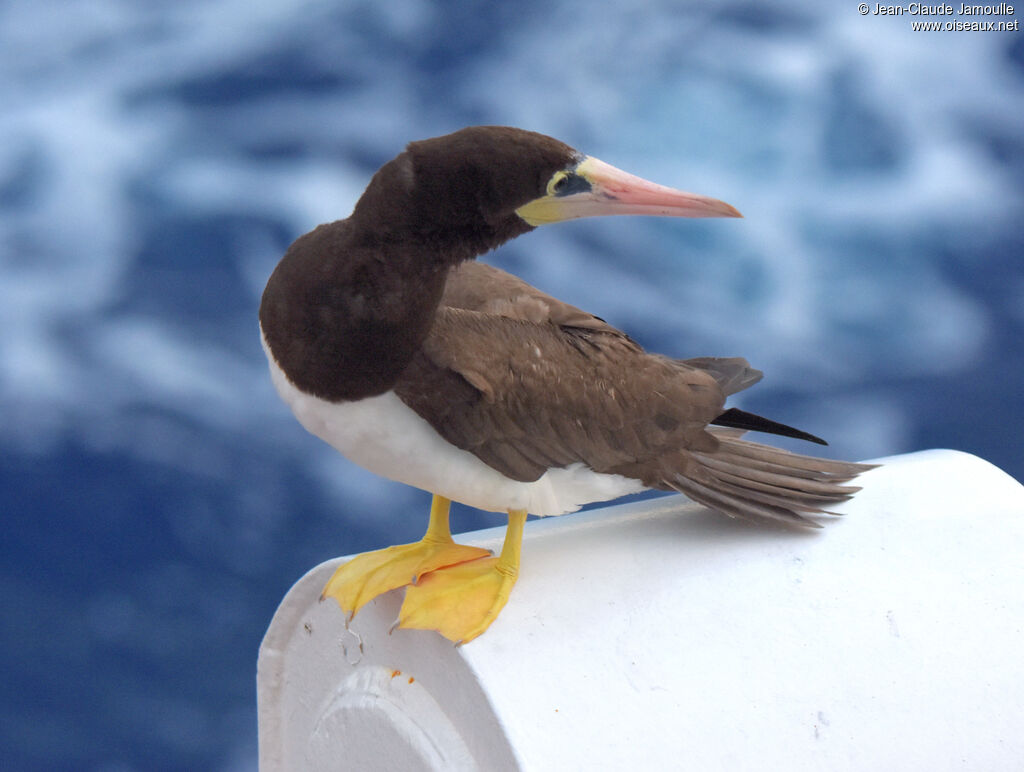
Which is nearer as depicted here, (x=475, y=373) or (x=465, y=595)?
(x=475, y=373)

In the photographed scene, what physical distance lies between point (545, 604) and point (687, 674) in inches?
7.1

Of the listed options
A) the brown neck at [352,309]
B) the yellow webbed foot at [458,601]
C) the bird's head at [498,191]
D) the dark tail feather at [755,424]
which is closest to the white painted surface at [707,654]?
the yellow webbed foot at [458,601]

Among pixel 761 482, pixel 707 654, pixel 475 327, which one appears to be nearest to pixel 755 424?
pixel 761 482

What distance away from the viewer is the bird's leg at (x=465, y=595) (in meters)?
1.25

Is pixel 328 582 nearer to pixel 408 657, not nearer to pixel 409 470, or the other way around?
pixel 408 657

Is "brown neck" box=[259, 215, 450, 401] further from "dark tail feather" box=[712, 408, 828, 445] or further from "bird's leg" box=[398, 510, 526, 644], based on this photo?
"dark tail feather" box=[712, 408, 828, 445]

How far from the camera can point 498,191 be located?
110cm

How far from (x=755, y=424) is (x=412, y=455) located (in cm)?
51

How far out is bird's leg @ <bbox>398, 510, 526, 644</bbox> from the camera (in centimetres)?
125

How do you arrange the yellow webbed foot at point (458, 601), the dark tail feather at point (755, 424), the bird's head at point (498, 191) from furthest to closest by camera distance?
1. the dark tail feather at point (755, 424)
2. the yellow webbed foot at point (458, 601)
3. the bird's head at point (498, 191)

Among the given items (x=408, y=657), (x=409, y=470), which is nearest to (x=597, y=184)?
(x=409, y=470)

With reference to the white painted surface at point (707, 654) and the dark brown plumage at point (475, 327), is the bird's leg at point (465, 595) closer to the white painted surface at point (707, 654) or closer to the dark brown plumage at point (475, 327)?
the white painted surface at point (707, 654)

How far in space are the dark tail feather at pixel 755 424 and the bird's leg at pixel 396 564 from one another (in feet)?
1.20

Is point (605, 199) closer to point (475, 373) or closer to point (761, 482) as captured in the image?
point (475, 373)
